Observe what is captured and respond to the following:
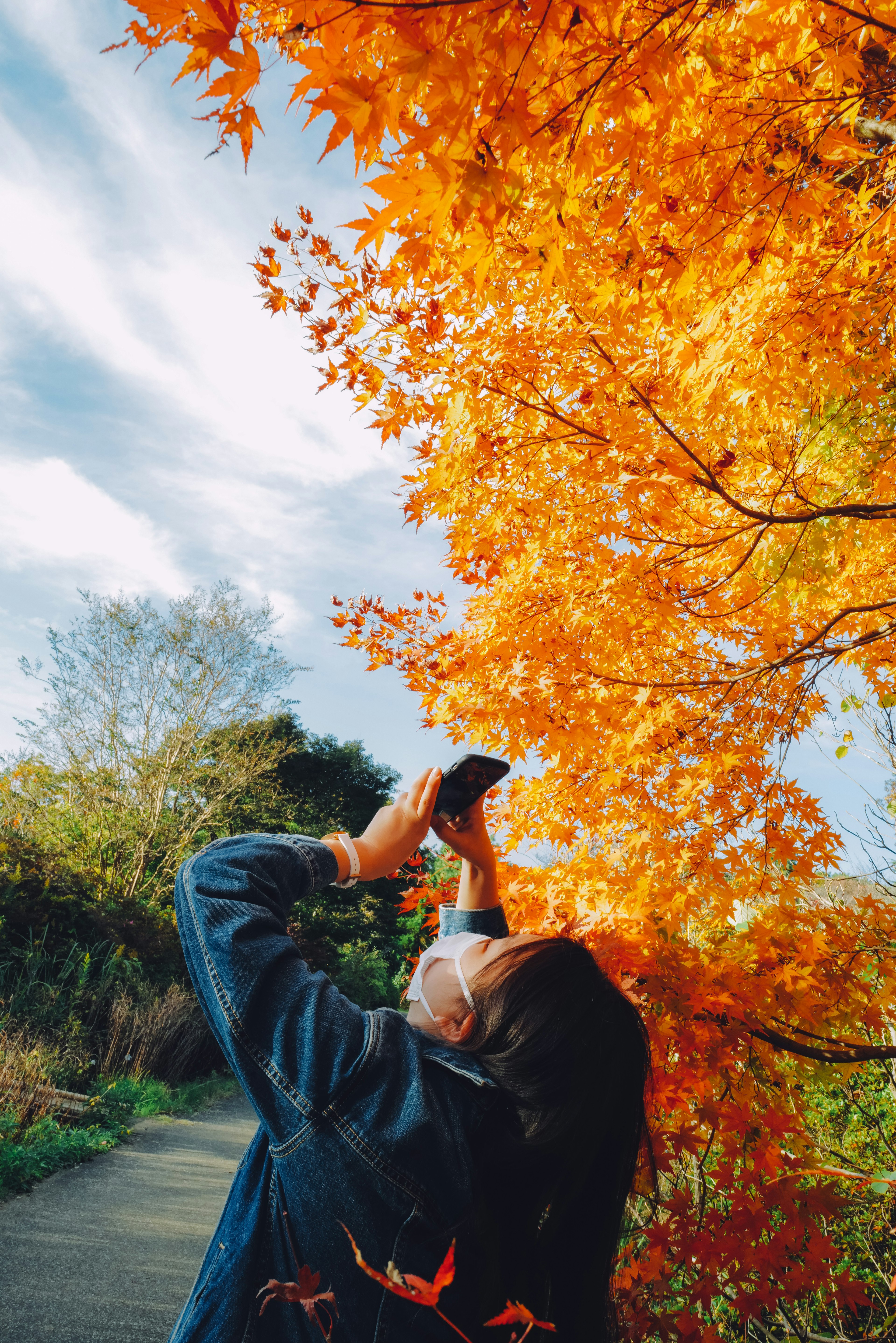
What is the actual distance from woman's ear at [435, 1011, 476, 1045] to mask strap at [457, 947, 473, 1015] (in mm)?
14

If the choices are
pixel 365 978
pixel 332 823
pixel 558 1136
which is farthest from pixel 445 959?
pixel 332 823

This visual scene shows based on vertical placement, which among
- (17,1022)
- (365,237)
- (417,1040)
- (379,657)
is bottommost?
(17,1022)

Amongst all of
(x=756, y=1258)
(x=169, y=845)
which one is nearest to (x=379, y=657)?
(x=756, y=1258)

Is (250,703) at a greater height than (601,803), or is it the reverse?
(250,703)

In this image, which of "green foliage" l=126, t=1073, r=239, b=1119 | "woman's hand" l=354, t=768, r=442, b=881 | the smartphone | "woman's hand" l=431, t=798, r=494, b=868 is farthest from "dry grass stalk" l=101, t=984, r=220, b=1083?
"woman's hand" l=354, t=768, r=442, b=881

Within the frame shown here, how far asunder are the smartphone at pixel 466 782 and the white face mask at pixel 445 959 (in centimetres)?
25

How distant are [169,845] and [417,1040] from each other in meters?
10.00

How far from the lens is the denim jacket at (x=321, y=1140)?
0.79 meters

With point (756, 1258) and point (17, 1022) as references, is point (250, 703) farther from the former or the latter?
point (756, 1258)

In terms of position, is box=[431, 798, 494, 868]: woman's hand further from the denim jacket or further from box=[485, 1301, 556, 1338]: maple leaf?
box=[485, 1301, 556, 1338]: maple leaf

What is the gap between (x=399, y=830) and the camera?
118 cm

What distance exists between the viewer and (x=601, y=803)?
2928mm

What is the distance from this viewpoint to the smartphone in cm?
138

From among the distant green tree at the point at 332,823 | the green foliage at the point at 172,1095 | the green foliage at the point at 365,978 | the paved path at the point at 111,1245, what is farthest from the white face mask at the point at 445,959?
the green foliage at the point at 365,978
